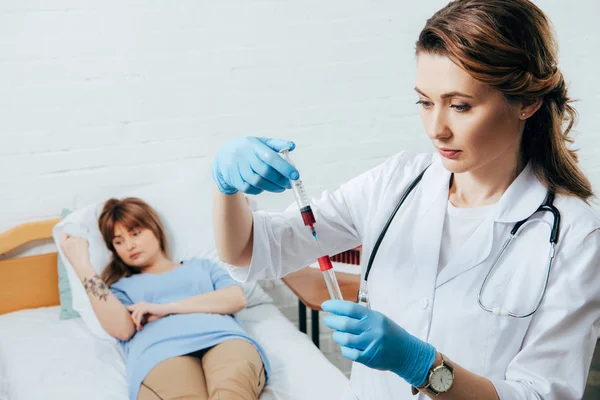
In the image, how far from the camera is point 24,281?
2254 mm

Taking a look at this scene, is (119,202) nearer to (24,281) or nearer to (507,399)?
(24,281)

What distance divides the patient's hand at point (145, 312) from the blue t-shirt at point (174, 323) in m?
0.02

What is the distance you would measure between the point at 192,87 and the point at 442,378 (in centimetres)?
163

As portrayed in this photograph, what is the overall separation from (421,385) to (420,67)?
0.53m

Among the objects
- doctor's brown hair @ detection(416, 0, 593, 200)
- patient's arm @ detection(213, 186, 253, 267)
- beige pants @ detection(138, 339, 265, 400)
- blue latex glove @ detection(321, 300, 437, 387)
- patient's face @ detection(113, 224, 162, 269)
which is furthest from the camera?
patient's face @ detection(113, 224, 162, 269)

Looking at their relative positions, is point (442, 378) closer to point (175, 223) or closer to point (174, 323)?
point (174, 323)

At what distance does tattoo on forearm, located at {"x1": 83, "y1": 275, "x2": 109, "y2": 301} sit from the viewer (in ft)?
6.37

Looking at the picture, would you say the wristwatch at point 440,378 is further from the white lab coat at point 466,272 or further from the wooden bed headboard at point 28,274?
the wooden bed headboard at point 28,274

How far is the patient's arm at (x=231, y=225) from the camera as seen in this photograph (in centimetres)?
117

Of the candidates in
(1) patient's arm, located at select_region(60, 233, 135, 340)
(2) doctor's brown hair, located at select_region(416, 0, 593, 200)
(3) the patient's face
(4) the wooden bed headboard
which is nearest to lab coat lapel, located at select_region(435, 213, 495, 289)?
(2) doctor's brown hair, located at select_region(416, 0, 593, 200)

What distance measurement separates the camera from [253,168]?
44.1 inches

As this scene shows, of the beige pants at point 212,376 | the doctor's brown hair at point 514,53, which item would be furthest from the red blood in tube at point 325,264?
the beige pants at point 212,376

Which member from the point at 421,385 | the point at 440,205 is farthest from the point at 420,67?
the point at 421,385

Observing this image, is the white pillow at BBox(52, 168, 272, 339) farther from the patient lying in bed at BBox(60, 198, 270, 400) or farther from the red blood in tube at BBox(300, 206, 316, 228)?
the red blood in tube at BBox(300, 206, 316, 228)
